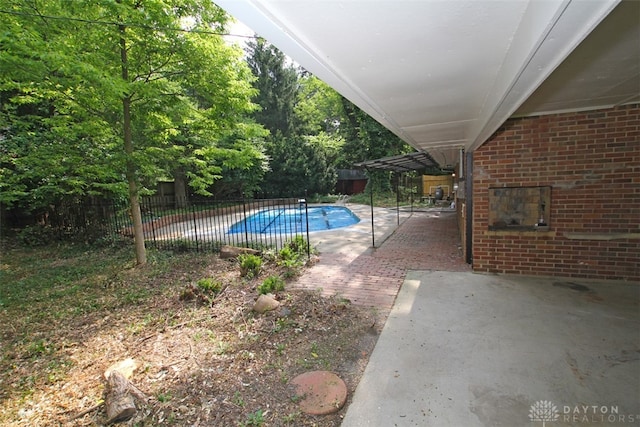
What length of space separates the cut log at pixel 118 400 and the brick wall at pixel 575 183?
4.75 meters

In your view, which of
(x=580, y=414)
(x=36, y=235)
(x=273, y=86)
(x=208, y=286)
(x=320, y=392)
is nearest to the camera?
(x=580, y=414)

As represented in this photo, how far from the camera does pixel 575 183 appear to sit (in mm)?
3984

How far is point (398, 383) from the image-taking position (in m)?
2.29

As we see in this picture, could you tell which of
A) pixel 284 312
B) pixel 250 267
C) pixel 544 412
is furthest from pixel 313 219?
pixel 544 412

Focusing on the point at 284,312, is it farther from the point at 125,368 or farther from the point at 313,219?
the point at 313,219

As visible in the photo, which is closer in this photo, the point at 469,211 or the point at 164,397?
the point at 164,397

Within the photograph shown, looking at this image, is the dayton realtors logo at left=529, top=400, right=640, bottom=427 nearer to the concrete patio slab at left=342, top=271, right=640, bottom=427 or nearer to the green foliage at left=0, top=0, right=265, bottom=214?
the concrete patio slab at left=342, top=271, right=640, bottom=427

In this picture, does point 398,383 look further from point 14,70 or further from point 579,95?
point 14,70

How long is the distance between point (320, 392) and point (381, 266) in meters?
3.20

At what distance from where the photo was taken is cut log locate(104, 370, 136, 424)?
2.07 m

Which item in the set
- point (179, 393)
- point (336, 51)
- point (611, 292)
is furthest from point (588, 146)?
point (179, 393)

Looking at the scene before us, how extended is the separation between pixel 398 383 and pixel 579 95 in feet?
10.9

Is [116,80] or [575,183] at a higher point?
[116,80]

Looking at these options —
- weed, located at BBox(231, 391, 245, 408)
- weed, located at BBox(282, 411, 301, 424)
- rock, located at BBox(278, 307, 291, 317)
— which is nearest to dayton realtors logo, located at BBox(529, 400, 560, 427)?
weed, located at BBox(282, 411, 301, 424)
